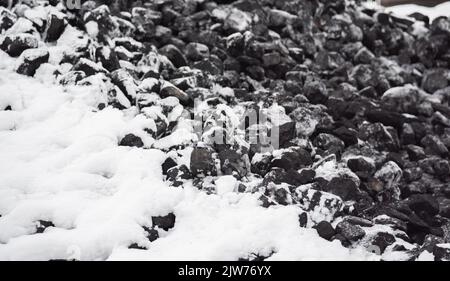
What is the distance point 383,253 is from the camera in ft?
8.09

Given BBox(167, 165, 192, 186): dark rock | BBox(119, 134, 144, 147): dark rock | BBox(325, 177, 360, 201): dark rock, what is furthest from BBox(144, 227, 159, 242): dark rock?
BBox(325, 177, 360, 201): dark rock

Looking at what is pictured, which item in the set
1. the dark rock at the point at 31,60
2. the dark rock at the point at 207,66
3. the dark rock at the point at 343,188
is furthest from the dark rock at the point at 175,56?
the dark rock at the point at 343,188

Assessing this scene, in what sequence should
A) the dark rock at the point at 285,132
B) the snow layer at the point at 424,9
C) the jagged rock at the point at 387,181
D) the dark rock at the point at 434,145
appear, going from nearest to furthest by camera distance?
1. the jagged rock at the point at 387,181
2. the dark rock at the point at 285,132
3. the dark rock at the point at 434,145
4. the snow layer at the point at 424,9

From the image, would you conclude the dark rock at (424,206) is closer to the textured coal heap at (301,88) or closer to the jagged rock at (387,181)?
the textured coal heap at (301,88)

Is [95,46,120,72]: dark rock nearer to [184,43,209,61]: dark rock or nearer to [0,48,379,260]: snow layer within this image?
[0,48,379,260]: snow layer

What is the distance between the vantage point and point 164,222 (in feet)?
8.37

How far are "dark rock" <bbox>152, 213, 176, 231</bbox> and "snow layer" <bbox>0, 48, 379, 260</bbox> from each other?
0.12 ft

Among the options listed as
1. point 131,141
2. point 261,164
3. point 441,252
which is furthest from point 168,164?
point 441,252

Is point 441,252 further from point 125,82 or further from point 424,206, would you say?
point 125,82

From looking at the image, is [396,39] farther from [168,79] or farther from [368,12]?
[168,79]

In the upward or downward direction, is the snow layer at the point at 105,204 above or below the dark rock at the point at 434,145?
above

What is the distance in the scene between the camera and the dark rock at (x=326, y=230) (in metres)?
2.53

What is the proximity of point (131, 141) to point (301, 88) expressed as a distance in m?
1.85

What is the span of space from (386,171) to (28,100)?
2.79 meters
